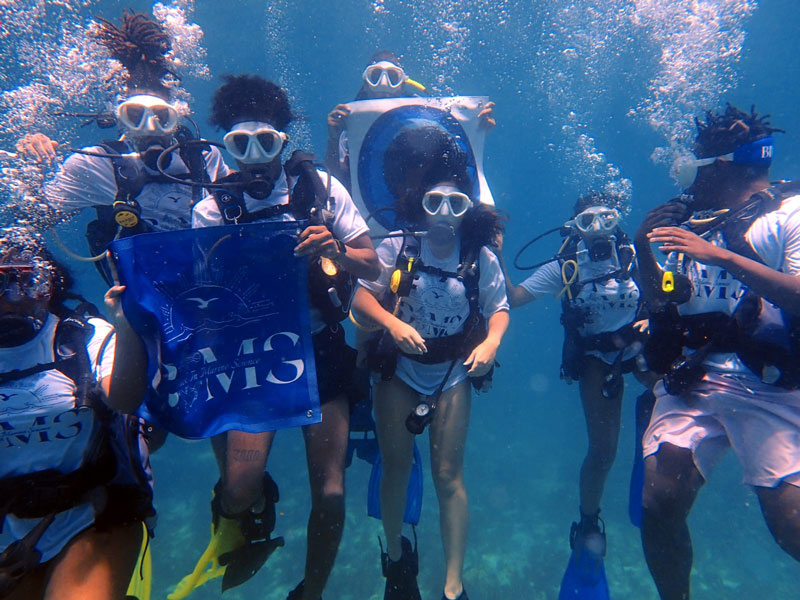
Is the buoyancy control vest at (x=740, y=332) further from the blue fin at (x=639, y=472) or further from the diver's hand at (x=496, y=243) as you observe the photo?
the diver's hand at (x=496, y=243)

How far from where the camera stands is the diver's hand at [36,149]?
3752mm

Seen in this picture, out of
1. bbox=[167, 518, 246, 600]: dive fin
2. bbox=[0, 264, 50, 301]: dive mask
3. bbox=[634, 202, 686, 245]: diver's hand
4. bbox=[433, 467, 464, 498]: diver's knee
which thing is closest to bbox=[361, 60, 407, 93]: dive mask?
bbox=[634, 202, 686, 245]: diver's hand

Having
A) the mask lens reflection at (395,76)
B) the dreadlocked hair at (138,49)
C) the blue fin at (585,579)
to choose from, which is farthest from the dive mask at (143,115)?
the blue fin at (585,579)

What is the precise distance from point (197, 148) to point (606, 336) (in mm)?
4988

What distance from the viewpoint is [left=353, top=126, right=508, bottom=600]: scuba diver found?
4.00 meters

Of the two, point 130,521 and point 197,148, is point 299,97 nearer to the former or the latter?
point 197,148

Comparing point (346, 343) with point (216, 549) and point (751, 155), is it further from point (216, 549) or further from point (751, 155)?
point (751, 155)

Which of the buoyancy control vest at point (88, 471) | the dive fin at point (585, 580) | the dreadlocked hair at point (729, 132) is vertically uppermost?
the dreadlocked hair at point (729, 132)

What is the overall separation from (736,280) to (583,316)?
6.69 ft

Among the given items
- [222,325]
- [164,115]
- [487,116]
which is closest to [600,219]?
[487,116]

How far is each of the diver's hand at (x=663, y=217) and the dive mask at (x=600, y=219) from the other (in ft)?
5.16

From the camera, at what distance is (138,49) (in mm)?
4191

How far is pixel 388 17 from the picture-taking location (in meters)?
22.8

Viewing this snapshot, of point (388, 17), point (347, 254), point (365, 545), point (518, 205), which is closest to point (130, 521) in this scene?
point (347, 254)
